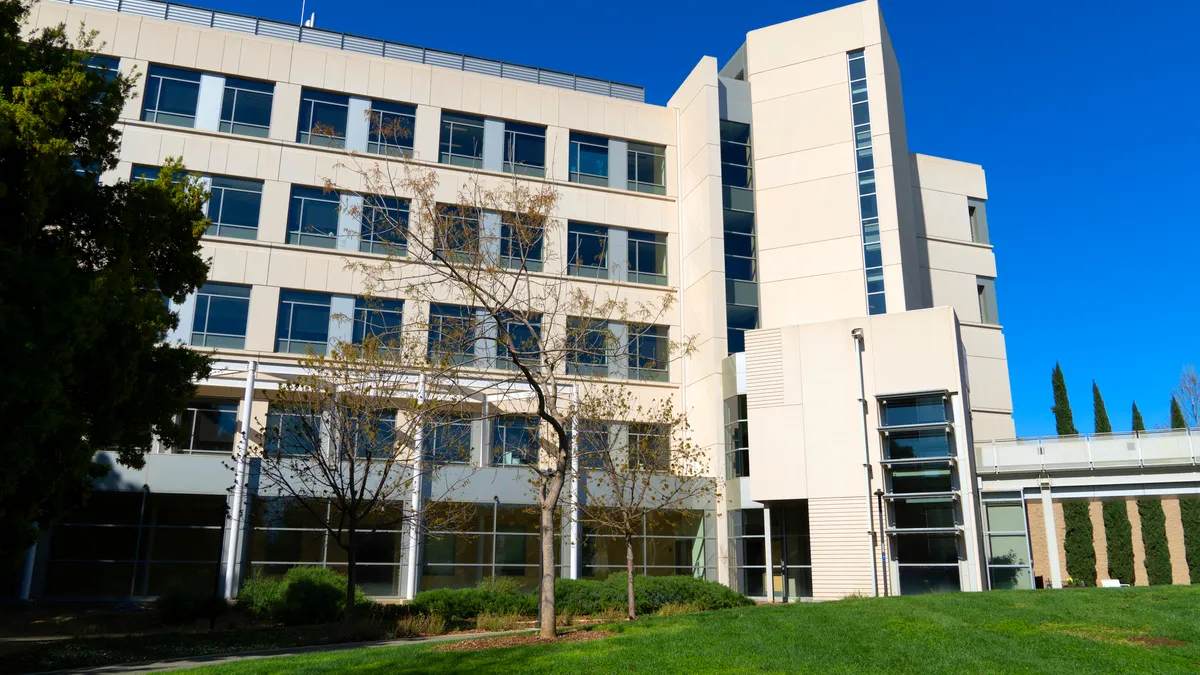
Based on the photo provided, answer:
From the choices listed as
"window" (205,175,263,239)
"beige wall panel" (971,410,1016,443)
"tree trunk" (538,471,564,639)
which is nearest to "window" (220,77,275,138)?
"window" (205,175,263,239)

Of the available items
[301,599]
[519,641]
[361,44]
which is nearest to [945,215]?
[361,44]

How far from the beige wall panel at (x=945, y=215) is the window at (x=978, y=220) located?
0.51 m

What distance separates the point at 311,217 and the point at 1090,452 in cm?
2775

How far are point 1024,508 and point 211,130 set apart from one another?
101 ft

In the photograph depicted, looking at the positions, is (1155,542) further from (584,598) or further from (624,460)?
(584,598)

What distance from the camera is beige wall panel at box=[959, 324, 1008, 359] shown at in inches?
1486

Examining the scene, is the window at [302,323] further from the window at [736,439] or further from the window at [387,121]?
the window at [736,439]

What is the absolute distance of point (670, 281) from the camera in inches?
1446

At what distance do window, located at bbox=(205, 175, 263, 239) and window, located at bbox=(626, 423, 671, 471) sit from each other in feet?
52.3

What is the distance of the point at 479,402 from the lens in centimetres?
3100

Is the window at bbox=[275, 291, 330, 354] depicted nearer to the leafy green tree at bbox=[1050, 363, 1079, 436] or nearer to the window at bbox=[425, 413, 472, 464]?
the window at bbox=[425, 413, 472, 464]

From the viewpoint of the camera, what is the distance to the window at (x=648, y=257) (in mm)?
36531

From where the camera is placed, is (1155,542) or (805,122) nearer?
(805,122)

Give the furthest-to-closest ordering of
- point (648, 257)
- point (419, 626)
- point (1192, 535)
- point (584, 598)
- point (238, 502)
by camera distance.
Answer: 1. point (1192, 535)
2. point (648, 257)
3. point (238, 502)
4. point (584, 598)
5. point (419, 626)
